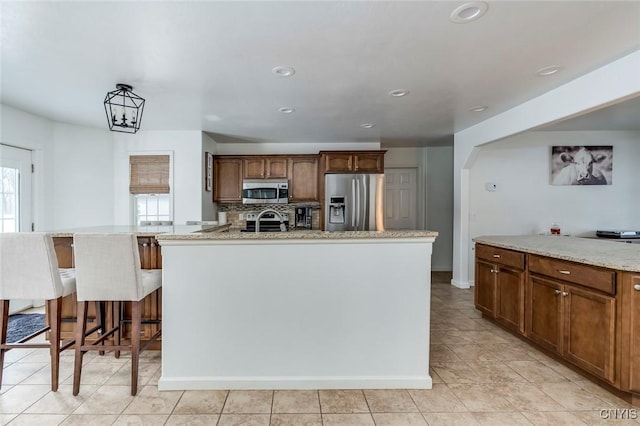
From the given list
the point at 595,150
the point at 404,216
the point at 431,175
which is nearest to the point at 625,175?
the point at 595,150

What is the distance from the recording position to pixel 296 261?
6.77 feet

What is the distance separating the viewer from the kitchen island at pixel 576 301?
1867 mm

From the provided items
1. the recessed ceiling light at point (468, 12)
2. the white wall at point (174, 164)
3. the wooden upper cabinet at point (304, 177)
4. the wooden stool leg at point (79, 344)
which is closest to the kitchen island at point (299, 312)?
the wooden stool leg at point (79, 344)

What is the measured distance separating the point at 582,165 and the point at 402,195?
2721 mm

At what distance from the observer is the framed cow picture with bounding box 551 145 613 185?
4.56m

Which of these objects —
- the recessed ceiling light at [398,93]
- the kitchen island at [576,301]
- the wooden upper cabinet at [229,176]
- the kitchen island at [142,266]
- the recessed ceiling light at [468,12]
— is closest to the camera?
the recessed ceiling light at [468,12]

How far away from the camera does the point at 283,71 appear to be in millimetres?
2430

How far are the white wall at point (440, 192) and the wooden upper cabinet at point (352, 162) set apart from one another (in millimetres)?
1456

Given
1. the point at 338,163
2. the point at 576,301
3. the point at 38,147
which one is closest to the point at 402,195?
the point at 338,163

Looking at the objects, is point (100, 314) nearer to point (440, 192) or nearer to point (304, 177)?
point (304, 177)

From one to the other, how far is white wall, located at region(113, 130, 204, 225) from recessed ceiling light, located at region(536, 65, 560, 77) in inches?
160

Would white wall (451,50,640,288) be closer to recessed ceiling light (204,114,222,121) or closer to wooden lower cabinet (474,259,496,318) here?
wooden lower cabinet (474,259,496,318)

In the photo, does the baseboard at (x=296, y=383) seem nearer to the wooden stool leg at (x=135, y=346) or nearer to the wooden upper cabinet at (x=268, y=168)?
the wooden stool leg at (x=135, y=346)

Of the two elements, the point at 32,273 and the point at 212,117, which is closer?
the point at 32,273
